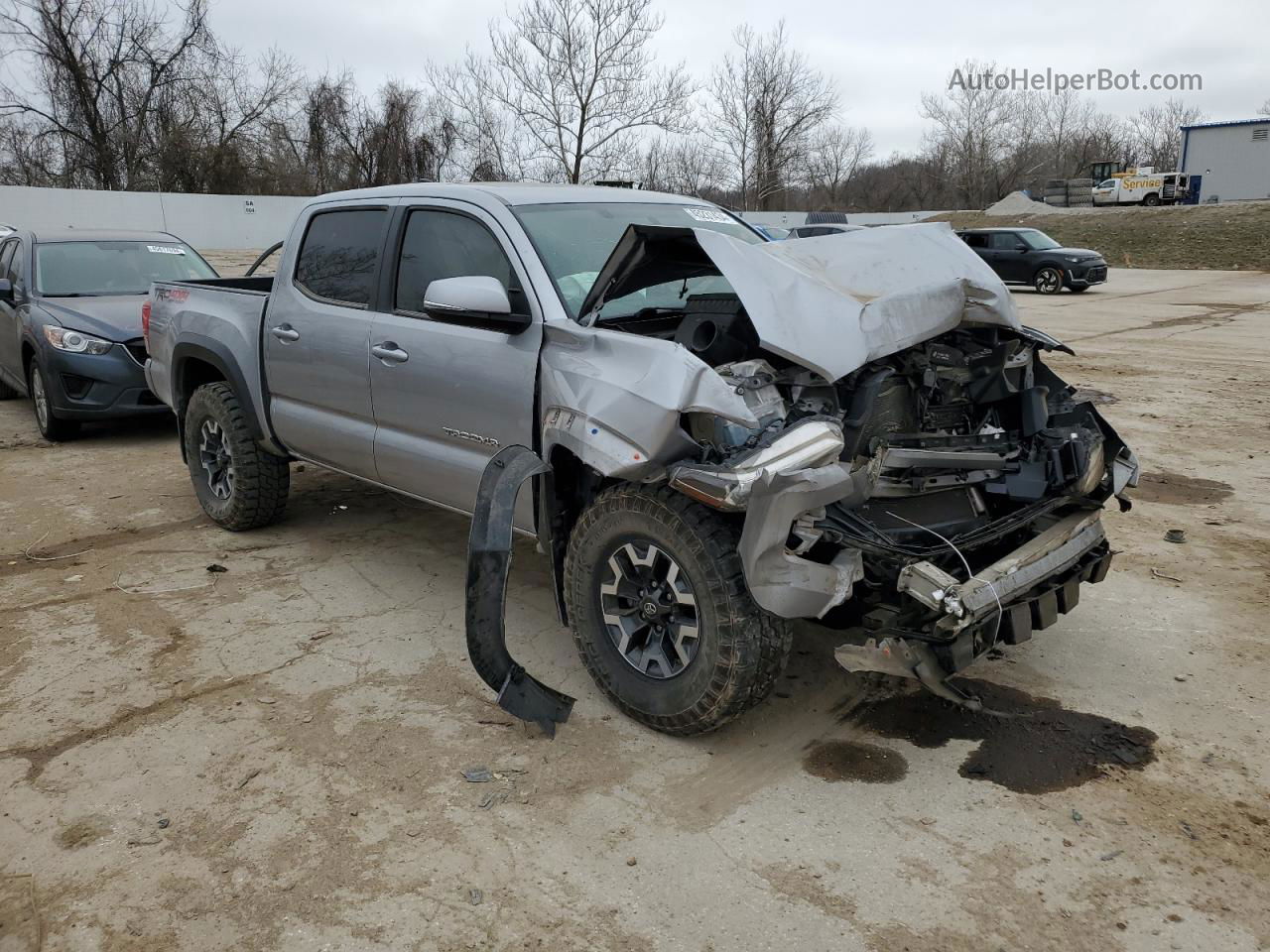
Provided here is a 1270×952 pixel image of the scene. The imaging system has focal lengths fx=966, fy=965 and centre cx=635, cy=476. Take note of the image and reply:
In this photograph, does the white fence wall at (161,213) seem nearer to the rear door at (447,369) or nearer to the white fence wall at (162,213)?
the white fence wall at (162,213)

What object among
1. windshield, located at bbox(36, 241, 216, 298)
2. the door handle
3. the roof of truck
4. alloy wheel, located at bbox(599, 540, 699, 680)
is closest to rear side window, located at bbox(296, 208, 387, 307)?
the roof of truck

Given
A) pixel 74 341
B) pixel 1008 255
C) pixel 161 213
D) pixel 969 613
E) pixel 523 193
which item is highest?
pixel 161 213

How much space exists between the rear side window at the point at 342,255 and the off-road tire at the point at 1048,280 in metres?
20.4

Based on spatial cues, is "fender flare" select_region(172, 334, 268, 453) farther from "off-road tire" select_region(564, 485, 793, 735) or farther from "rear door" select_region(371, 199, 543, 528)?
"off-road tire" select_region(564, 485, 793, 735)

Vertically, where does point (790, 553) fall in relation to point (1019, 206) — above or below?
below

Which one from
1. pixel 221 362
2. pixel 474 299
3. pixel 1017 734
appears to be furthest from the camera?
pixel 221 362

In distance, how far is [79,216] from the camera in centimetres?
2955

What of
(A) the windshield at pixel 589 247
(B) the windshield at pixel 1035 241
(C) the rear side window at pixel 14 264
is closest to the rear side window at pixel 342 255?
(A) the windshield at pixel 589 247

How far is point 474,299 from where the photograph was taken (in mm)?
3705

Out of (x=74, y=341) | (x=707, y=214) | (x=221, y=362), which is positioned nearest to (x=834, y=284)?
(x=707, y=214)

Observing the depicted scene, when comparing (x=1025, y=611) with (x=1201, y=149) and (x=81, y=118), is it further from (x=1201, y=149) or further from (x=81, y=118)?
(x=1201, y=149)

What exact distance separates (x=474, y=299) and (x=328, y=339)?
141cm

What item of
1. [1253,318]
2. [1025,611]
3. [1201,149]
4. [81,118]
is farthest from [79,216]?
[1201,149]

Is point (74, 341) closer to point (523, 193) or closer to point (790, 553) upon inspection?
point (523, 193)
